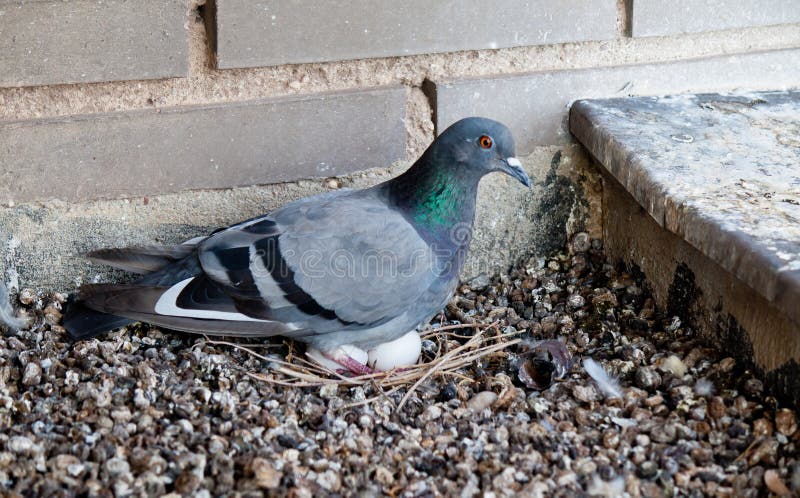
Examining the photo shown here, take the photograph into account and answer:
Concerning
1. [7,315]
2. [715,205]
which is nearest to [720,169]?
[715,205]

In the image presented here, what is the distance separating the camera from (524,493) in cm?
191

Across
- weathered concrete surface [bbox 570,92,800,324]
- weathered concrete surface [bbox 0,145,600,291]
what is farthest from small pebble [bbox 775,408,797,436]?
weathered concrete surface [bbox 0,145,600,291]

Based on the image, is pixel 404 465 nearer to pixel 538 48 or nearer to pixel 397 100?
pixel 397 100

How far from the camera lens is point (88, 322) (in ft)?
8.20

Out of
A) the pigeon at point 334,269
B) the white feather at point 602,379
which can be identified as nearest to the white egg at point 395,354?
the pigeon at point 334,269

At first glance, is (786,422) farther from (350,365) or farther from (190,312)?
(190,312)

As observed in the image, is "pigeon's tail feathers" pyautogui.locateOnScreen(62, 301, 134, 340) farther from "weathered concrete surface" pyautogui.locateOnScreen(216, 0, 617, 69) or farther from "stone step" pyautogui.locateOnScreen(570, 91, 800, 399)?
"stone step" pyautogui.locateOnScreen(570, 91, 800, 399)

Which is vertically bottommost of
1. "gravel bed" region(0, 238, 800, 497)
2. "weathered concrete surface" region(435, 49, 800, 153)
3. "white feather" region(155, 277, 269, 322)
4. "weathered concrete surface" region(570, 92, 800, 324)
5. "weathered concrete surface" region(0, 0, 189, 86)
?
"gravel bed" region(0, 238, 800, 497)

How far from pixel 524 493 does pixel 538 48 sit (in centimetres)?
152

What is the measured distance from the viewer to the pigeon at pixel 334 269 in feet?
7.98

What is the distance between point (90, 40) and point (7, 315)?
0.79 metres

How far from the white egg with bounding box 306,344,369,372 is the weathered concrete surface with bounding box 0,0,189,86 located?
2.83 ft

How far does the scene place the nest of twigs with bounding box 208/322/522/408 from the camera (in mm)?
2398

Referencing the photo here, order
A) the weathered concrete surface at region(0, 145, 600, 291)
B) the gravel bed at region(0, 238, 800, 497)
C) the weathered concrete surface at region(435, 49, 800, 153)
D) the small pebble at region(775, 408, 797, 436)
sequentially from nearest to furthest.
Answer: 1. the gravel bed at region(0, 238, 800, 497)
2. the small pebble at region(775, 408, 797, 436)
3. the weathered concrete surface at region(0, 145, 600, 291)
4. the weathered concrete surface at region(435, 49, 800, 153)
